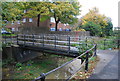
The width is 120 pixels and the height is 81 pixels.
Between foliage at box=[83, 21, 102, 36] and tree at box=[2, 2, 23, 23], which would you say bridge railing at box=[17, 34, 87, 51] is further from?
foliage at box=[83, 21, 102, 36]

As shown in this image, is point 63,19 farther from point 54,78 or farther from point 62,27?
point 62,27

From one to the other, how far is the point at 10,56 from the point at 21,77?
422 centimetres

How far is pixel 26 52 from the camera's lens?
12352 millimetres

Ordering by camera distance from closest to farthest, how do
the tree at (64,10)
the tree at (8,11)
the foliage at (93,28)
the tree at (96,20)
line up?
the tree at (8,11)
the tree at (64,10)
the foliage at (93,28)
the tree at (96,20)

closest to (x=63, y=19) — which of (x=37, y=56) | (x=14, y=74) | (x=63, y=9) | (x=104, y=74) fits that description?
(x=63, y=9)

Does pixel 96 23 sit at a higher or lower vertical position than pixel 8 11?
higher

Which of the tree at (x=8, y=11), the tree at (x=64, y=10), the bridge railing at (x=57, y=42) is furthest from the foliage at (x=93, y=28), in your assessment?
the tree at (x=8, y=11)

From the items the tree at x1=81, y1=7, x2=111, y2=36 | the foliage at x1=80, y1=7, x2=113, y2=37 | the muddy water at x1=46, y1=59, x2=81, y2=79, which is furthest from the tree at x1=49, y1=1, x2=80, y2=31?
the muddy water at x1=46, y1=59, x2=81, y2=79

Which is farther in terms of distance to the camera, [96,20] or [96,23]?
[96,23]

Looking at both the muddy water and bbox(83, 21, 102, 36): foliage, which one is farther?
bbox(83, 21, 102, 36): foliage

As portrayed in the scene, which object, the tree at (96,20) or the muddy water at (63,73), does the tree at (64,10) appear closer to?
the tree at (96,20)

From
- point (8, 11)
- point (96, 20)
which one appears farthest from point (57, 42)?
point (96, 20)

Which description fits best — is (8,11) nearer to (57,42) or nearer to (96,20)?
(57,42)

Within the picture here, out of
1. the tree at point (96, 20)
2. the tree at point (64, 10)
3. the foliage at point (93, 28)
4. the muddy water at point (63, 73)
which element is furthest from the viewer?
the tree at point (96, 20)
